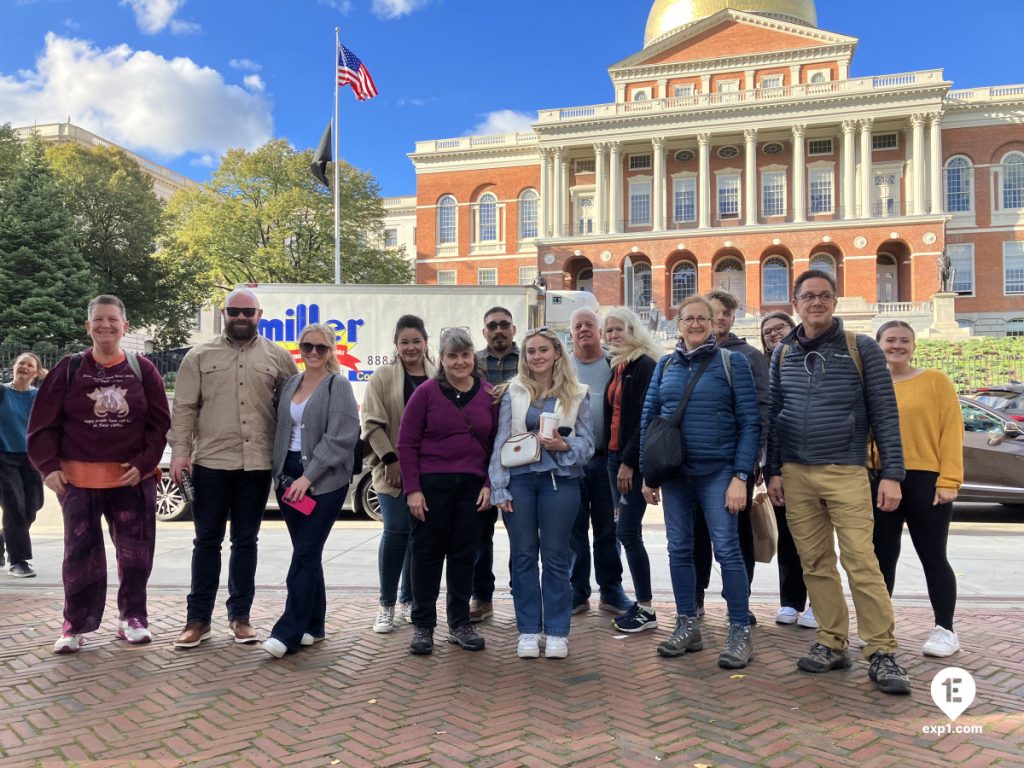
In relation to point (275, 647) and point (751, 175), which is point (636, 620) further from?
point (751, 175)

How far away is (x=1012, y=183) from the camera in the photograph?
153ft

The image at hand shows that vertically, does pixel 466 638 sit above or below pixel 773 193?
below

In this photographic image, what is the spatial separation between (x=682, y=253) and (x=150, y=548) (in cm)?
4636

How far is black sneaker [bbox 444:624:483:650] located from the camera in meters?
A: 4.72

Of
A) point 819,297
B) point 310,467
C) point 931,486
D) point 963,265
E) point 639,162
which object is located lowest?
point 931,486

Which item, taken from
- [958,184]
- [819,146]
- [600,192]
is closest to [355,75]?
[600,192]

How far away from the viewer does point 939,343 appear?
31875 millimetres

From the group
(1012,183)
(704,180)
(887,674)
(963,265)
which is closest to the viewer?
(887,674)

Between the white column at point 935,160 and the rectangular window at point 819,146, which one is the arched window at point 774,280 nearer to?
the rectangular window at point 819,146

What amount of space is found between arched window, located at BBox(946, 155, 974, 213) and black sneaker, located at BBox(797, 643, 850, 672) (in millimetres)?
51157

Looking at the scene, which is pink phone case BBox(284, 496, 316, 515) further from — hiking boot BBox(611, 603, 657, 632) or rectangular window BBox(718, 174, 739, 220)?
rectangular window BBox(718, 174, 739, 220)

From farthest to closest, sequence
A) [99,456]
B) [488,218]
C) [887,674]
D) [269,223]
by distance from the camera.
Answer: [488,218], [269,223], [99,456], [887,674]

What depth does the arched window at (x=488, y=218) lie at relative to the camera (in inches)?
2189

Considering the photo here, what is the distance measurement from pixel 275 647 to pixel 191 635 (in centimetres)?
63
